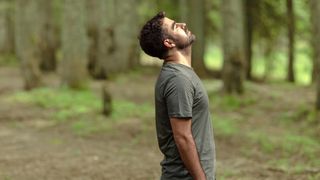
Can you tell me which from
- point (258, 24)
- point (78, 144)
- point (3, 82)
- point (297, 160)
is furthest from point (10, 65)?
point (297, 160)

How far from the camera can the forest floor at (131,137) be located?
9.15 meters

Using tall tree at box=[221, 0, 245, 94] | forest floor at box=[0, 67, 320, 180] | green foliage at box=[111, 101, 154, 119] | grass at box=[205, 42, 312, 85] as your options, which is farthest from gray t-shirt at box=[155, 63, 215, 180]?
grass at box=[205, 42, 312, 85]

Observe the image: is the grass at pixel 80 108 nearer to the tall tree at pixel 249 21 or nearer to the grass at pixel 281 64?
the tall tree at pixel 249 21

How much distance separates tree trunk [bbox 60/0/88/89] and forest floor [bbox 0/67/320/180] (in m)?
0.61

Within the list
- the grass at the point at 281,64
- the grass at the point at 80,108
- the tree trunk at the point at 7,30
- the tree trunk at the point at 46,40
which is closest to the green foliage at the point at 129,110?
the grass at the point at 80,108

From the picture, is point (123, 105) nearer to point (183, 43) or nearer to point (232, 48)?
point (232, 48)

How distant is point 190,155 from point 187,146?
60 millimetres

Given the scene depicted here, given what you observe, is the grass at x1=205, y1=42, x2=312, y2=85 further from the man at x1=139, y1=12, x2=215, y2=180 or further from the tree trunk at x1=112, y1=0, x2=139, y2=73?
the man at x1=139, y1=12, x2=215, y2=180

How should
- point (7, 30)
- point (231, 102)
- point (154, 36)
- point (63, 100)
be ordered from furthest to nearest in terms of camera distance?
point (7, 30), point (63, 100), point (231, 102), point (154, 36)

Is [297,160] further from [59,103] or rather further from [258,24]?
[258,24]

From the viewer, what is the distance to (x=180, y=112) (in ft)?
12.4

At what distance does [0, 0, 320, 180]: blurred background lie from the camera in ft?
31.8

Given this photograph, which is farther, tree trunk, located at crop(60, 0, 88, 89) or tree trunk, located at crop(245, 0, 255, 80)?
tree trunk, located at crop(245, 0, 255, 80)

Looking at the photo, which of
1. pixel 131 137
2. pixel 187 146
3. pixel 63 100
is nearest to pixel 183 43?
pixel 187 146
